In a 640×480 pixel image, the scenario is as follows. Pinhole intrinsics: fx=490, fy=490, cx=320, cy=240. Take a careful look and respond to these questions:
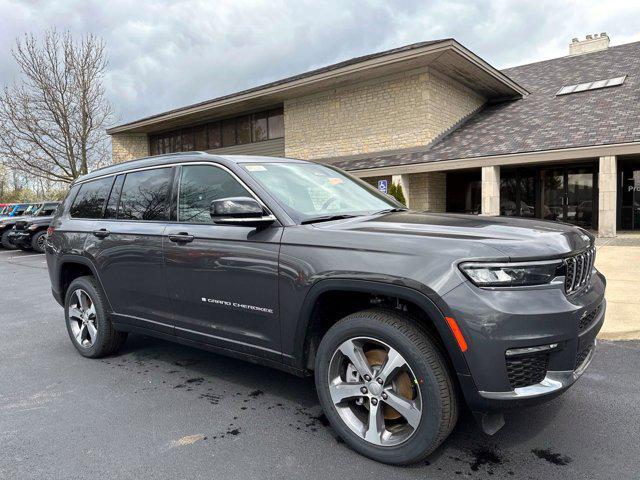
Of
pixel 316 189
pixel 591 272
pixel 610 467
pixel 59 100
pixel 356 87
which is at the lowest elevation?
pixel 610 467

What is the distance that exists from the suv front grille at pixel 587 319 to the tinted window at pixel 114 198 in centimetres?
375

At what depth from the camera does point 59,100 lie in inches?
1098

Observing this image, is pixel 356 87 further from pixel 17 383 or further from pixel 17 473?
pixel 17 473

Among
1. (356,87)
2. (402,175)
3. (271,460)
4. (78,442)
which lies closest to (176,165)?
(78,442)

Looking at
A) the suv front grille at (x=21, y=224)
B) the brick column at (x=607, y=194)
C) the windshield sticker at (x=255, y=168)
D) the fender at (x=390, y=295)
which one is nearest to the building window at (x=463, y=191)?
the brick column at (x=607, y=194)

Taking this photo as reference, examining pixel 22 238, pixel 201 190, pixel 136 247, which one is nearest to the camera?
pixel 201 190

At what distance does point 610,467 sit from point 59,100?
31.5 meters

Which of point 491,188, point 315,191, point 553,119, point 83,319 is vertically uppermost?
point 553,119

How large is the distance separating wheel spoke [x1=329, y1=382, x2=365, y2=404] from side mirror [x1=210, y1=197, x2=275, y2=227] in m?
1.10

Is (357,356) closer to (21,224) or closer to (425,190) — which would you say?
(425,190)

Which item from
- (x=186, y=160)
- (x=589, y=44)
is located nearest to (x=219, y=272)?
(x=186, y=160)

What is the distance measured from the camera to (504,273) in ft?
7.87

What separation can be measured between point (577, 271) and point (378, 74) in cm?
1587

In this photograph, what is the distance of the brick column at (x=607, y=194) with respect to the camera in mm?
13727
